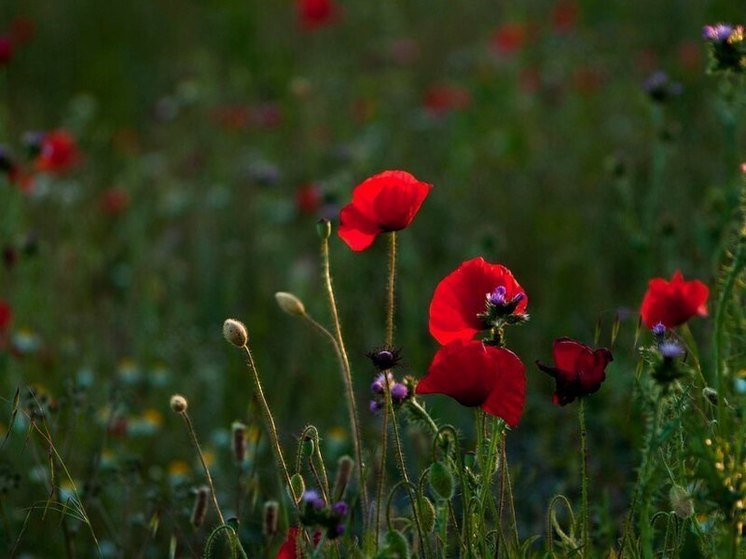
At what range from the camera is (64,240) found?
14.1 ft

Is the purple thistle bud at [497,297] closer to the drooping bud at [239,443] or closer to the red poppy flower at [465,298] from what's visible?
the red poppy flower at [465,298]

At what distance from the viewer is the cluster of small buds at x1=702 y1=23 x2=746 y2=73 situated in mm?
1739

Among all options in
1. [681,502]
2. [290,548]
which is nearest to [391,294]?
[290,548]

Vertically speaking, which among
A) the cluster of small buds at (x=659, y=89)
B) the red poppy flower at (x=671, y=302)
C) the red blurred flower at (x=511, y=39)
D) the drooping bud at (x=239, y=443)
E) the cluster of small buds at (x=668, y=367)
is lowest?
the red blurred flower at (x=511, y=39)

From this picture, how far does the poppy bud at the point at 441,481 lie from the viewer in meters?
1.47

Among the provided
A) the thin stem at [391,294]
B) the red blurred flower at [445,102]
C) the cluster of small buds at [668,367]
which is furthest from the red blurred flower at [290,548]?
the red blurred flower at [445,102]

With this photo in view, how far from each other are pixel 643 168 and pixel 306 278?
4.65 ft

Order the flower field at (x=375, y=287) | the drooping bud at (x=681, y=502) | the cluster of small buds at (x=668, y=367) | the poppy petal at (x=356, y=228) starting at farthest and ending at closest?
the poppy petal at (x=356, y=228)
the flower field at (x=375, y=287)
the drooping bud at (x=681, y=502)
the cluster of small buds at (x=668, y=367)

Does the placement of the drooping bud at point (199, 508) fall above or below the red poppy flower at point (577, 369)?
below

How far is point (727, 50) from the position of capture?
175 cm

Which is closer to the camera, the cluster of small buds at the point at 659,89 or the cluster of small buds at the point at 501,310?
the cluster of small buds at the point at 501,310

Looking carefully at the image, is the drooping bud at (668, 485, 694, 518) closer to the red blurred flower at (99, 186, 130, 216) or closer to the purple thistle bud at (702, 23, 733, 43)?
the purple thistle bud at (702, 23, 733, 43)

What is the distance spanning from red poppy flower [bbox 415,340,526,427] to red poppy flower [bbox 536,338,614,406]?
0.05 meters

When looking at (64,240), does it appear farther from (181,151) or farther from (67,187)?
(181,151)
